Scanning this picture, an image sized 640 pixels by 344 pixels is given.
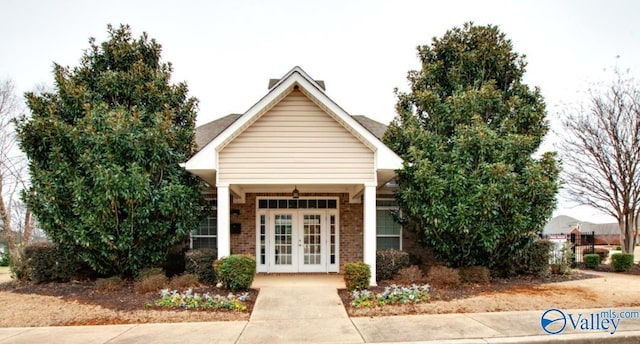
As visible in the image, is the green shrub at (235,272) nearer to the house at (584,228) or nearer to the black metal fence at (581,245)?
the black metal fence at (581,245)

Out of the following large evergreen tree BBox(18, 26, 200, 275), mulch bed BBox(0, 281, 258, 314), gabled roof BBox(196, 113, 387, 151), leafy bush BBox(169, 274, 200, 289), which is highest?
gabled roof BBox(196, 113, 387, 151)

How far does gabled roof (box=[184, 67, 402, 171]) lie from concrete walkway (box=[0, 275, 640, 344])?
152 inches

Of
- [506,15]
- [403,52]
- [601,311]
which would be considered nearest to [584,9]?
[506,15]

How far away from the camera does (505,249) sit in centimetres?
1095

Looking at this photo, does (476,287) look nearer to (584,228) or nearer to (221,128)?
(221,128)

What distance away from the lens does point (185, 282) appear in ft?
31.1

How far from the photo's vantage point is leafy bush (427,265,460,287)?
977 cm

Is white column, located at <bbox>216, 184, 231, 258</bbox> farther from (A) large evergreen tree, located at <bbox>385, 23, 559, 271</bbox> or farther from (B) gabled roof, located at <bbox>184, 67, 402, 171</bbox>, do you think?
(A) large evergreen tree, located at <bbox>385, 23, 559, 271</bbox>

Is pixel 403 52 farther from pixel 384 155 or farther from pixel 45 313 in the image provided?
pixel 45 313

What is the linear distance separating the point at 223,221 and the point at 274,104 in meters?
3.32

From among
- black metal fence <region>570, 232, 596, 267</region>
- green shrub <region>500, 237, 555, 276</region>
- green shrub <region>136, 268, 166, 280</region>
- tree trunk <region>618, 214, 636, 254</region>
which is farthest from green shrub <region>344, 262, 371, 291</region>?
tree trunk <region>618, 214, 636, 254</region>

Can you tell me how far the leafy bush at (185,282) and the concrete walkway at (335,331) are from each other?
7.38ft

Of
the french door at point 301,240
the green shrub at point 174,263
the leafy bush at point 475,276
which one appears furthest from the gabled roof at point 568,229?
the green shrub at point 174,263

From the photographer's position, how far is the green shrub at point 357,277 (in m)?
9.41
